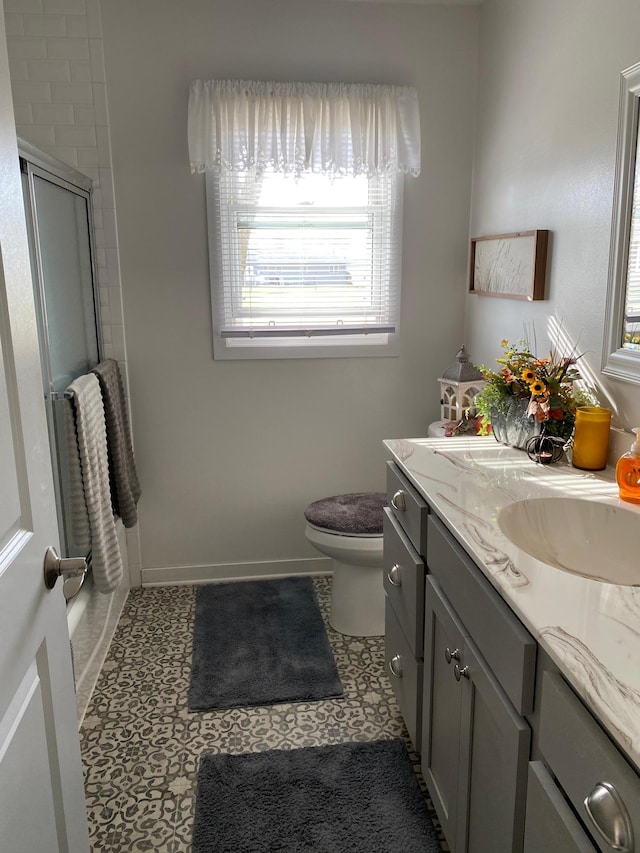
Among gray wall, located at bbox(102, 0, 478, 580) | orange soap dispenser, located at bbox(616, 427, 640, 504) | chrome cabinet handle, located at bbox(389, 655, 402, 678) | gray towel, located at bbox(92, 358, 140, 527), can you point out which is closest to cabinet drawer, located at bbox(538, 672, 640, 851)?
orange soap dispenser, located at bbox(616, 427, 640, 504)

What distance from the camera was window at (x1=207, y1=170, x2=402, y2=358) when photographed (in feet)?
9.39

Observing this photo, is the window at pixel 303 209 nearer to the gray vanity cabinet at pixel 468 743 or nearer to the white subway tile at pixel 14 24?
the white subway tile at pixel 14 24

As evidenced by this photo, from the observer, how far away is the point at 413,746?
201 cm

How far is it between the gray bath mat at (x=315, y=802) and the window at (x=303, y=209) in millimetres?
1627

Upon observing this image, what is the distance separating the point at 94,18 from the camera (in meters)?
2.64

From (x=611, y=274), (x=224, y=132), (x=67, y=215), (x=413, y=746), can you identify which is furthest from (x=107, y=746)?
(x=224, y=132)

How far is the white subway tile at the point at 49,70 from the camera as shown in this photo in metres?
2.65

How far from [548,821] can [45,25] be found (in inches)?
118

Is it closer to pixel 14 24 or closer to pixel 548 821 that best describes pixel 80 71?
pixel 14 24

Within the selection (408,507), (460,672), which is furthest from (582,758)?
(408,507)

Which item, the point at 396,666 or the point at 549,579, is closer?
the point at 549,579

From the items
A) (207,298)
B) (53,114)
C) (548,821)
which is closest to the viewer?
(548,821)

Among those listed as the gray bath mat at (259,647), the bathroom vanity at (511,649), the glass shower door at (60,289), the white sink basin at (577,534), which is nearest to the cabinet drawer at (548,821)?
the bathroom vanity at (511,649)

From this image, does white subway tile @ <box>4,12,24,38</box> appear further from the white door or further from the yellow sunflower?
the yellow sunflower
